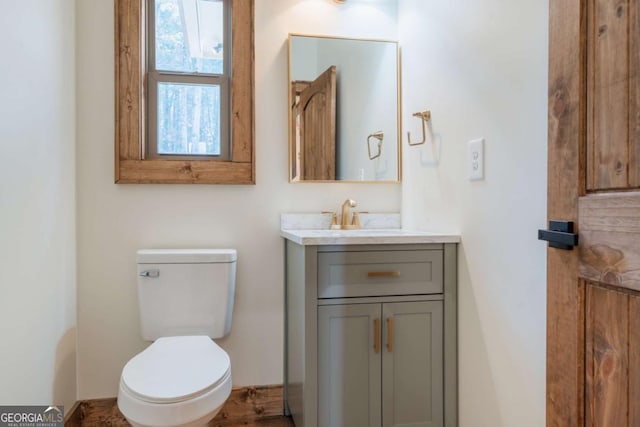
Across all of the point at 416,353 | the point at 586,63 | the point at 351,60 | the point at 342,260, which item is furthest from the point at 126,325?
the point at 586,63

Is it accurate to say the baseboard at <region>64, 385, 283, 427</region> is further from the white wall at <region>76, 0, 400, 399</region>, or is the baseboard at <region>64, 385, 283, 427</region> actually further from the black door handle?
the black door handle

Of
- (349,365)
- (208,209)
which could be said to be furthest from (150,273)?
(349,365)

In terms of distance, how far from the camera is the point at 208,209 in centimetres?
197

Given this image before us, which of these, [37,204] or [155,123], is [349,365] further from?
[155,123]

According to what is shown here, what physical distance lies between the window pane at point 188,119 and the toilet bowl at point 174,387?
989 millimetres

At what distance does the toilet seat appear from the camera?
48.8 inches

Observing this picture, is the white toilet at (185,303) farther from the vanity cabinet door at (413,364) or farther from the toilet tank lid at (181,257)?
the vanity cabinet door at (413,364)

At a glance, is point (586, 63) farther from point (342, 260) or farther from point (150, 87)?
point (150, 87)

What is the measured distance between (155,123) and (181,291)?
853mm

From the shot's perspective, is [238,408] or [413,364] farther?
[238,408]

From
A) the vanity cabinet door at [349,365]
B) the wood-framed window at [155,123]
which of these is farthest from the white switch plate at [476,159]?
the wood-framed window at [155,123]

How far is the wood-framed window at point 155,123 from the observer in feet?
6.15

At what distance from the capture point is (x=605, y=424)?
83 cm

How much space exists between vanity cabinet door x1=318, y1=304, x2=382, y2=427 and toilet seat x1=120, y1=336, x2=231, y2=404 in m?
0.37
